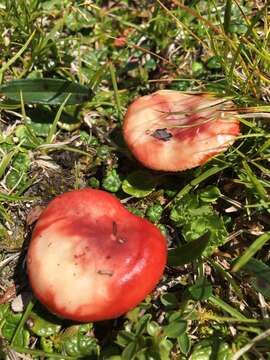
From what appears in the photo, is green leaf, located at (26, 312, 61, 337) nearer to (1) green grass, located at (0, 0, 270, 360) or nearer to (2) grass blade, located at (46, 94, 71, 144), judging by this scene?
(1) green grass, located at (0, 0, 270, 360)

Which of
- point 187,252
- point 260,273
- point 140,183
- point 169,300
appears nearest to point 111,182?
point 140,183

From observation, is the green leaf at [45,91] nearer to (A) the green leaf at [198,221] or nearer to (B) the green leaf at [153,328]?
(A) the green leaf at [198,221]

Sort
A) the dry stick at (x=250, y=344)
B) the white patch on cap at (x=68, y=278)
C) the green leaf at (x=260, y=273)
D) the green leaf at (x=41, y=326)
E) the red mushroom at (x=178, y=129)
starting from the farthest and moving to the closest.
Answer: the red mushroom at (x=178, y=129), the green leaf at (x=41, y=326), the green leaf at (x=260, y=273), the dry stick at (x=250, y=344), the white patch on cap at (x=68, y=278)

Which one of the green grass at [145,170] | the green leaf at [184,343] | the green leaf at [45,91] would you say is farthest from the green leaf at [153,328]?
the green leaf at [45,91]

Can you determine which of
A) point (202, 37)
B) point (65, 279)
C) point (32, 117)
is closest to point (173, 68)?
point (202, 37)

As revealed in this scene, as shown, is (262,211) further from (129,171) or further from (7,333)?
(7,333)

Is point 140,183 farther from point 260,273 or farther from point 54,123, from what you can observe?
point 260,273
